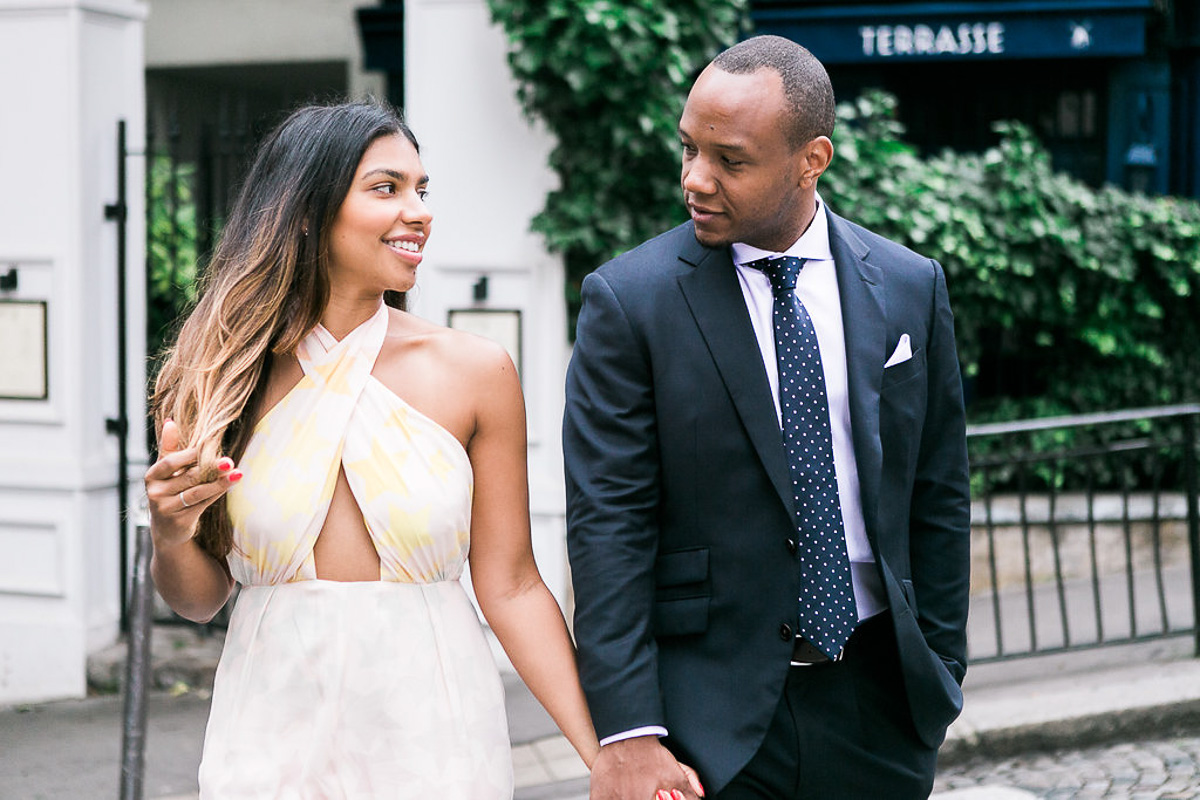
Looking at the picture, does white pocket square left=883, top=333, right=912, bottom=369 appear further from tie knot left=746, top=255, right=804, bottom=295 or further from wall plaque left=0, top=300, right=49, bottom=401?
wall plaque left=0, top=300, right=49, bottom=401

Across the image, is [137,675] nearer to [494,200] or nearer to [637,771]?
[637,771]

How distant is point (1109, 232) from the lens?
851cm

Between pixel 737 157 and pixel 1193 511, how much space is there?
15.9ft

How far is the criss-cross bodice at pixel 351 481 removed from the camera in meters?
2.60

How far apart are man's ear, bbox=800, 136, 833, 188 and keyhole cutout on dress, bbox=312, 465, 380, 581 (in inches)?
39.9

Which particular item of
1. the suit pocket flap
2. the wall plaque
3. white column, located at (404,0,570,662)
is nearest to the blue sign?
white column, located at (404,0,570,662)

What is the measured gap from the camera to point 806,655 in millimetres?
2730

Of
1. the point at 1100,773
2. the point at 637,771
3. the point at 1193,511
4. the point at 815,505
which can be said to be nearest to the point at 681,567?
the point at 815,505

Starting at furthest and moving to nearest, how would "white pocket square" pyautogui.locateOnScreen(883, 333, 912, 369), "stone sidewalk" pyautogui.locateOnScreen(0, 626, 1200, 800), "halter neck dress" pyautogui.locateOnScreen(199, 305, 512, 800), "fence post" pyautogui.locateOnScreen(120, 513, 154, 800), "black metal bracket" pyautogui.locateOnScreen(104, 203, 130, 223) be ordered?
"black metal bracket" pyautogui.locateOnScreen(104, 203, 130, 223) < "stone sidewalk" pyautogui.locateOnScreen(0, 626, 1200, 800) < "fence post" pyautogui.locateOnScreen(120, 513, 154, 800) < "white pocket square" pyautogui.locateOnScreen(883, 333, 912, 369) < "halter neck dress" pyautogui.locateOnScreen(199, 305, 512, 800)

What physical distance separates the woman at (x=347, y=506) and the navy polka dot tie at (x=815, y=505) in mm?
472

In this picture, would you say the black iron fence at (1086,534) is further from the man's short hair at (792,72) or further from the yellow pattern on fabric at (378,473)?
the yellow pattern on fabric at (378,473)

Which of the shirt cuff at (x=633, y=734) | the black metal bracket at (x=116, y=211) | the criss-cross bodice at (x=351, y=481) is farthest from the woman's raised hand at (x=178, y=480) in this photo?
the black metal bracket at (x=116, y=211)

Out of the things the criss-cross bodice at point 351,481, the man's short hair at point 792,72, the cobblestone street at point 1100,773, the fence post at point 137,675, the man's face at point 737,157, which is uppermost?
the man's short hair at point 792,72

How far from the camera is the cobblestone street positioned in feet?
17.3
